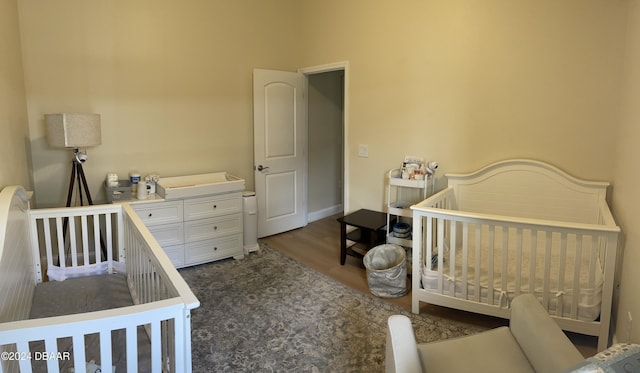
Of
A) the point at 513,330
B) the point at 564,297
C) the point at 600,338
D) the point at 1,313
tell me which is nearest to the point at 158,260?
the point at 1,313

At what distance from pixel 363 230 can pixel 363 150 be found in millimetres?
854

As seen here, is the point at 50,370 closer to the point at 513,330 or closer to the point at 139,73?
the point at 513,330

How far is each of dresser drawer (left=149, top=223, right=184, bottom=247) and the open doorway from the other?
6.37 ft

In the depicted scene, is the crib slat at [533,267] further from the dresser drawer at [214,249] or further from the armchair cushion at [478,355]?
the dresser drawer at [214,249]

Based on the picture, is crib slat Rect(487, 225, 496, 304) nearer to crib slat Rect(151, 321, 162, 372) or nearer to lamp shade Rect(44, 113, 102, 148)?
crib slat Rect(151, 321, 162, 372)

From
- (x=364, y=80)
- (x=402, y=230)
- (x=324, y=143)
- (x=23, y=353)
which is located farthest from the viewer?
(x=324, y=143)

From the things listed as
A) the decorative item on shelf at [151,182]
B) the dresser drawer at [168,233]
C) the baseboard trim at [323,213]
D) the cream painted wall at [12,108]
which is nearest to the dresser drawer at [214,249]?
the dresser drawer at [168,233]

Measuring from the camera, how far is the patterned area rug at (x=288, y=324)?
2232mm

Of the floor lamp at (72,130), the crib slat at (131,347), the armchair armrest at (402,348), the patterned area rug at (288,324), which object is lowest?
the patterned area rug at (288,324)

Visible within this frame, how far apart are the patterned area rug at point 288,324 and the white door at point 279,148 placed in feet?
3.72

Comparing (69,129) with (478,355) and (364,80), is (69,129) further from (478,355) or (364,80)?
(478,355)

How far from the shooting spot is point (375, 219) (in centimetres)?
368

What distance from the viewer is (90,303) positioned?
2.07 metres

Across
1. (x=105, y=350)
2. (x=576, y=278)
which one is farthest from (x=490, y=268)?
(x=105, y=350)
